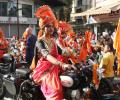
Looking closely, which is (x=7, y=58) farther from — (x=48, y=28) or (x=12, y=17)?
(x=12, y=17)

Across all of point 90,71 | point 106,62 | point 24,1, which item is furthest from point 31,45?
point 24,1

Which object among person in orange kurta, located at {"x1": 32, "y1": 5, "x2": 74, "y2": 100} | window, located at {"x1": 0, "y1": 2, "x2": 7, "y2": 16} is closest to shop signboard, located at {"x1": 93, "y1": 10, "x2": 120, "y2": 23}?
person in orange kurta, located at {"x1": 32, "y1": 5, "x2": 74, "y2": 100}

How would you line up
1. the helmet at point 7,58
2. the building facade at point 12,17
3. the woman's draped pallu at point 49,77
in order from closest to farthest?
1. the woman's draped pallu at point 49,77
2. the helmet at point 7,58
3. the building facade at point 12,17

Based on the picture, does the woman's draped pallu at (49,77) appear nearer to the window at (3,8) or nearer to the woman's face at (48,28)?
the woman's face at (48,28)

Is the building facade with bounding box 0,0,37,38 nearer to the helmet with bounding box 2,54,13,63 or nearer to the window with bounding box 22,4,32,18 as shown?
the window with bounding box 22,4,32,18

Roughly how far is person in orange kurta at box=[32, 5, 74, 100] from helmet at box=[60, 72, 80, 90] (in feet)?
0.30

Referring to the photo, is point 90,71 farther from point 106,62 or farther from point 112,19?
point 112,19

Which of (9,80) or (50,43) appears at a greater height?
(50,43)

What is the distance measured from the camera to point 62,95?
603 cm

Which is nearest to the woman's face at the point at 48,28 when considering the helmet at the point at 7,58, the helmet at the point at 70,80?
the helmet at the point at 70,80

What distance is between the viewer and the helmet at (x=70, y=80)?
612 cm

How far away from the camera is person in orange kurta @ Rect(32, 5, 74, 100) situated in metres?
5.95

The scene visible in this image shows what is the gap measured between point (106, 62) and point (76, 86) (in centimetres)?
352

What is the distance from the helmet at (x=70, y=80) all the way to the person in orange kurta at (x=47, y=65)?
0.30 ft
